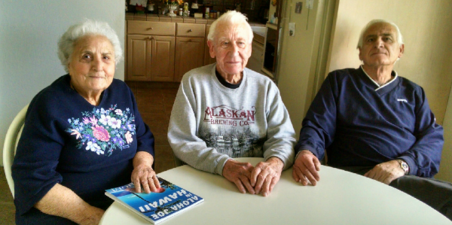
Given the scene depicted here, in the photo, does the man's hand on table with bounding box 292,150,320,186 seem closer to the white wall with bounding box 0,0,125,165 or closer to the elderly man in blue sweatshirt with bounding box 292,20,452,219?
the elderly man in blue sweatshirt with bounding box 292,20,452,219

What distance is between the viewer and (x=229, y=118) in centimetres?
149

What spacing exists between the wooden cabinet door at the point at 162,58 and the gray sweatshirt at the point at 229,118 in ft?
10.7

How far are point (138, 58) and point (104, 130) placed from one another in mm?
3542

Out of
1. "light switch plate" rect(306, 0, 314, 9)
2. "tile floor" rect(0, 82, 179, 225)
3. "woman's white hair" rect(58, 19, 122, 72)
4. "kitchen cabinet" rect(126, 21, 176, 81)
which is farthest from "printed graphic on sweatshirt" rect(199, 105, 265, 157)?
"kitchen cabinet" rect(126, 21, 176, 81)

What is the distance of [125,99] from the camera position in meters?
1.41

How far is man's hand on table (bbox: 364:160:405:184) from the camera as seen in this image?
1.53 metres

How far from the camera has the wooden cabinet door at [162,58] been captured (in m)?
4.66

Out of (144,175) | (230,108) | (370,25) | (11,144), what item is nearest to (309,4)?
(370,25)

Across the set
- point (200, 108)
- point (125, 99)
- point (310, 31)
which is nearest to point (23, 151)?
point (125, 99)

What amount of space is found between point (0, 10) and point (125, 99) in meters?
1.11

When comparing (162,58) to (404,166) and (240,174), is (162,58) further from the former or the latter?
(240,174)

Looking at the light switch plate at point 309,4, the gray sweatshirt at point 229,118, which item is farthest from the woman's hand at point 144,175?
the light switch plate at point 309,4

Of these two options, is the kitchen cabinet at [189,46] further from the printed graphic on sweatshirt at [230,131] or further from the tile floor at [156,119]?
the printed graphic on sweatshirt at [230,131]

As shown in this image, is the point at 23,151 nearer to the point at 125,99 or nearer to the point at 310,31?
the point at 125,99
